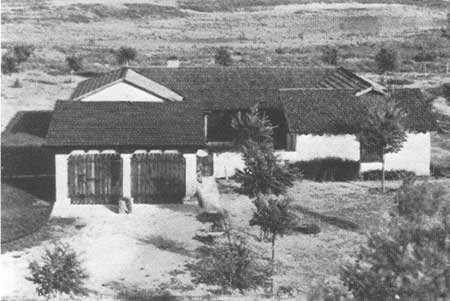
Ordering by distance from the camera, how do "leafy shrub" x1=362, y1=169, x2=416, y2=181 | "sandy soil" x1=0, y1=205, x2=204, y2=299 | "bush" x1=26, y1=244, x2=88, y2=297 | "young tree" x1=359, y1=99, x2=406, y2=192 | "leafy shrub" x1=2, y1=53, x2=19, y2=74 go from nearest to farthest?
"bush" x1=26, y1=244, x2=88, y2=297, "sandy soil" x1=0, y1=205, x2=204, y2=299, "young tree" x1=359, y1=99, x2=406, y2=192, "leafy shrub" x1=362, y1=169, x2=416, y2=181, "leafy shrub" x1=2, y1=53, x2=19, y2=74

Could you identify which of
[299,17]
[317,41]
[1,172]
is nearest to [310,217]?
[1,172]

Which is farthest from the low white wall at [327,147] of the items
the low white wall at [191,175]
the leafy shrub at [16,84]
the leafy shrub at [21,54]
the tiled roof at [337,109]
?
the leafy shrub at [21,54]

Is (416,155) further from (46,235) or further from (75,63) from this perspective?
(75,63)

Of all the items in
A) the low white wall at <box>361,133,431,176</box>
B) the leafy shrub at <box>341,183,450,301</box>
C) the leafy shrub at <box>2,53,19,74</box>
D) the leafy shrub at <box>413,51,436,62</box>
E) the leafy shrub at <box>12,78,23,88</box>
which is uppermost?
the leafy shrub at <box>413,51,436,62</box>

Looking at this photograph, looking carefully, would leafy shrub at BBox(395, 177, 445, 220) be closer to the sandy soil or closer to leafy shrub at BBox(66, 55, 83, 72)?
the sandy soil

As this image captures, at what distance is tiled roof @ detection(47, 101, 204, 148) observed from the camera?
3216 centimetres

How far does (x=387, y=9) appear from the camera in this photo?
465 feet

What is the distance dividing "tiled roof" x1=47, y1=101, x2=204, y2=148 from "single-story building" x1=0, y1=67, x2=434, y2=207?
44mm

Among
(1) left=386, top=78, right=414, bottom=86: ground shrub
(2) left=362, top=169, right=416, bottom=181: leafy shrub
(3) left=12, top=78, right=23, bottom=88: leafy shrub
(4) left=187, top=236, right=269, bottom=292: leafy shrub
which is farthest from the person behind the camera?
(1) left=386, top=78, right=414, bottom=86: ground shrub

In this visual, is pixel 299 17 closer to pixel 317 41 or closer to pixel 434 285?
pixel 317 41

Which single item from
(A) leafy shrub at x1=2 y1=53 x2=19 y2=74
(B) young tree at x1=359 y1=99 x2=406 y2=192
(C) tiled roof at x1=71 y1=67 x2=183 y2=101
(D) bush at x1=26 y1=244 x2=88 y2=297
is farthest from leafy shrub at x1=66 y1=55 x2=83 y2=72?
(D) bush at x1=26 y1=244 x2=88 y2=297

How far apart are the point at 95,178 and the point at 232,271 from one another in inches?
444

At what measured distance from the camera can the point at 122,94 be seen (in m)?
36.8

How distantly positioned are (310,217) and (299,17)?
4081 inches
